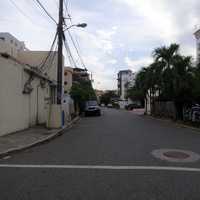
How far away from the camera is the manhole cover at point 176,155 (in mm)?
8180

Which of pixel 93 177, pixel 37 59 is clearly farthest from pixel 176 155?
pixel 37 59

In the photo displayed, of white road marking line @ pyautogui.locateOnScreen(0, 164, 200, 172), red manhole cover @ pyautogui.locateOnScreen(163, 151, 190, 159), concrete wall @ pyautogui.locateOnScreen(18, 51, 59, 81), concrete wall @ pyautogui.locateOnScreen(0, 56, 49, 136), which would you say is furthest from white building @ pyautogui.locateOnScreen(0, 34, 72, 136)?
concrete wall @ pyautogui.locateOnScreen(18, 51, 59, 81)

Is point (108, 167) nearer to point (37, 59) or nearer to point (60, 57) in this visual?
point (60, 57)

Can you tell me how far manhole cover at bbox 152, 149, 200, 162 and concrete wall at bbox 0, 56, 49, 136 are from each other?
681 centimetres

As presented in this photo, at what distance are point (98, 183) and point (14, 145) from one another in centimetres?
523

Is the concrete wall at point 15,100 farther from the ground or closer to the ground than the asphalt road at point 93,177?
farther from the ground

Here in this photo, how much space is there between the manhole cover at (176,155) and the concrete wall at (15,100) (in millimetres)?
6813

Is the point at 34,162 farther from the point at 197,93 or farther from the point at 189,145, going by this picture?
the point at 197,93

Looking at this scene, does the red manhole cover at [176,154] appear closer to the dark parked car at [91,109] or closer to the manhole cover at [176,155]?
the manhole cover at [176,155]

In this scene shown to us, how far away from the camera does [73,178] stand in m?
6.03

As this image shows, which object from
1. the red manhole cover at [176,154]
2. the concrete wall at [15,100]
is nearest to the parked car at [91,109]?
the concrete wall at [15,100]

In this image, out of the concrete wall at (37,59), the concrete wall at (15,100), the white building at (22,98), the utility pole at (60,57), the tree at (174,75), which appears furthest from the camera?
the concrete wall at (37,59)

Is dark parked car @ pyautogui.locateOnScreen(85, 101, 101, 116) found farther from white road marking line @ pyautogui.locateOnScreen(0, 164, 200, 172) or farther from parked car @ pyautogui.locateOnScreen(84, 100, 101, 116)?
white road marking line @ pyautogui.locateOnScreen(0, 164, 200, 172)

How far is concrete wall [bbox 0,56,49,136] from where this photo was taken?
1201 centimetres
